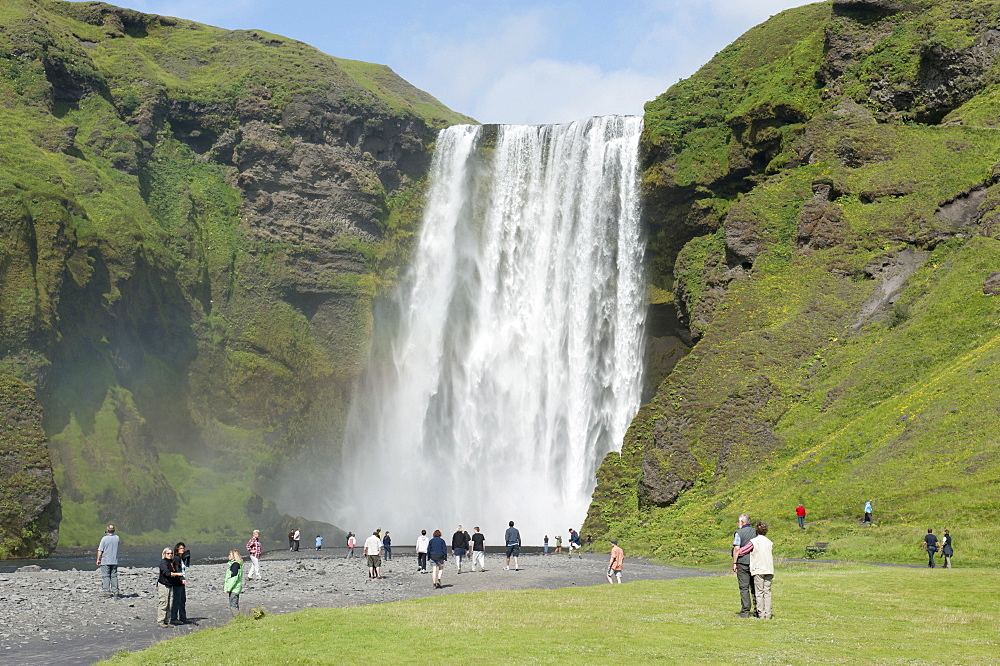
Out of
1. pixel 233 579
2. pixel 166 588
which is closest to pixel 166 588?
pixel 166 588

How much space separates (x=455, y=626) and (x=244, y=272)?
94.8 m

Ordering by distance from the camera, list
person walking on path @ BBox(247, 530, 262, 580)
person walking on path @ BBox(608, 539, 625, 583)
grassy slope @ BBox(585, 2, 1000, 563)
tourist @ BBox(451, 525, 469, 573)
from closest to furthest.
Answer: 1. person walking on path @ BBox(608, 539, 625, 583)
2. person walking on path @ BBox(247, 530, 262, 580)
3. tourist @ BBox(451, 525, 469, 573)
4. grassy slope @ BBox(585, 2, 1000, 563)

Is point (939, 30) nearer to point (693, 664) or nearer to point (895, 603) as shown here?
point (895, 603)

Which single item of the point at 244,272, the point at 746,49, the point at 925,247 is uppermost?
the point at 746,49

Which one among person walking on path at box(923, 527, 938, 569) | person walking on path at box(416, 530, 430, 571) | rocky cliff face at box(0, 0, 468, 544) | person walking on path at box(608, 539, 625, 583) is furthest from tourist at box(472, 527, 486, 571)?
rocky cliff face at box(0, 0, 468, 544)

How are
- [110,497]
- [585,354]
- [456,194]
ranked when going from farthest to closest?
[456,194], [110,497], [585,354]

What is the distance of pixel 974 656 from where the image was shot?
53.7 ft

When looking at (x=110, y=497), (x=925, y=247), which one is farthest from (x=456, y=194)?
(x=925, y=247)

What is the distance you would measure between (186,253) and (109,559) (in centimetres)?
8098

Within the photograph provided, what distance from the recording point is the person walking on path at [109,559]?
105 feet

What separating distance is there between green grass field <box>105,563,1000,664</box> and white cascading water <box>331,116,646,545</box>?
46.8m

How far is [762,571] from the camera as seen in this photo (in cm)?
2073

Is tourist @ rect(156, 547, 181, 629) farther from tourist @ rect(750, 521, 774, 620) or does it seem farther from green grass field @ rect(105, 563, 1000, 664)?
tourist @ rect(750, 521, 774, 620)

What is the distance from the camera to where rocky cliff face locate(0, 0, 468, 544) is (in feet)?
291
